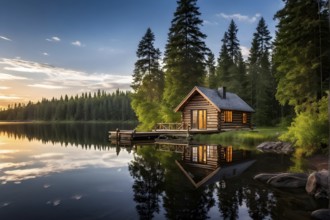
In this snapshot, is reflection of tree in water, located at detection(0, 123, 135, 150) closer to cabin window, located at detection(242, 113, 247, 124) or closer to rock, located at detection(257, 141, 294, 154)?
rock, located at detection(257, 141, 294, 154)

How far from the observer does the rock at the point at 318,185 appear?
10.4 m

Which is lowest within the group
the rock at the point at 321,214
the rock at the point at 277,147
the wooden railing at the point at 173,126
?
the rock at the point at 321,214

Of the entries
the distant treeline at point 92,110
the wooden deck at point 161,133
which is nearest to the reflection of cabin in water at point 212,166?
the wooden deck at point 161,133

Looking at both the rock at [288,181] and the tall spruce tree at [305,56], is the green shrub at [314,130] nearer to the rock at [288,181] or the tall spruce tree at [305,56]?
the tall spruce tree at [305,56]

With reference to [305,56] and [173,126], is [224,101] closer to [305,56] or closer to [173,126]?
[173,126]

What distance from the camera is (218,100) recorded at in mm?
35500

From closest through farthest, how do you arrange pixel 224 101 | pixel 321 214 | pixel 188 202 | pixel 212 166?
1. pixel 321 214
2. pixel 188 202
3. pixel 212 166
4. pixel 224 101

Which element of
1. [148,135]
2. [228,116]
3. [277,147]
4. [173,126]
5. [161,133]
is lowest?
[277,147]

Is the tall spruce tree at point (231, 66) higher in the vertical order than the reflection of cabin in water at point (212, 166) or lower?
higher

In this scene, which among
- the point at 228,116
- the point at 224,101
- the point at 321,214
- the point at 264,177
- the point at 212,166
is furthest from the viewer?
the point at 228,116

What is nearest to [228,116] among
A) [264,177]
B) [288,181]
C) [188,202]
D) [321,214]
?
[264,177]

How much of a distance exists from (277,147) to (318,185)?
13.6 meters

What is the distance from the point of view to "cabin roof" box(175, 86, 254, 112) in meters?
34.3

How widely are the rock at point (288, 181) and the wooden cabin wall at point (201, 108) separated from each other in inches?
876
